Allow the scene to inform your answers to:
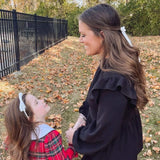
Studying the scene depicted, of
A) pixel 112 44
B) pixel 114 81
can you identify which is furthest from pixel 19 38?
pixel 114 81

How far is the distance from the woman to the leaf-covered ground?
73.0 inches

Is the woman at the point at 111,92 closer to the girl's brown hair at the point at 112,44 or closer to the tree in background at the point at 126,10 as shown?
the girl's brown hair at the point at 112,44

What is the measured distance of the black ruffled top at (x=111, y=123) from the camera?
118 cm

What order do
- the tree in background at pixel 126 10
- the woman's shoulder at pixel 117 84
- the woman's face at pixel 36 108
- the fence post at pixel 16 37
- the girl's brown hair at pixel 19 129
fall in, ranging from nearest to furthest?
the woman's shoulder at pixel 117 84, the girl's brown hair at pixel 19 129, the woman's face at pixel 36 108, the fence post at pixel 16 37, the tree in background at pixel 126 10

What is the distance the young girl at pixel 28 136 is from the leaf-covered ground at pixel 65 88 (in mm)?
1650

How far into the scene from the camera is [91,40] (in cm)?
140

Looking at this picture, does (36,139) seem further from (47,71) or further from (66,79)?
(47,71)

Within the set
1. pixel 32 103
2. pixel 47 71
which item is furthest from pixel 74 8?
pixel 32 103

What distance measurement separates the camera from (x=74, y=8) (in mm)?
20734

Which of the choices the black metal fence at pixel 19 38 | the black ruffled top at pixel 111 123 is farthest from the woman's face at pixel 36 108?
the black metal fence at pixel 19 38

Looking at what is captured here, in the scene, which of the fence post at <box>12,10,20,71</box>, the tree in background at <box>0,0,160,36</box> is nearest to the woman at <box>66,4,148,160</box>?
the fence post at <box>12,10,20,71</box>

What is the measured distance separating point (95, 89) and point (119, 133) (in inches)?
15.6

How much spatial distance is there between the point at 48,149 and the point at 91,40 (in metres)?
1.07

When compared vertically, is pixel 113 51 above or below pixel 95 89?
above
